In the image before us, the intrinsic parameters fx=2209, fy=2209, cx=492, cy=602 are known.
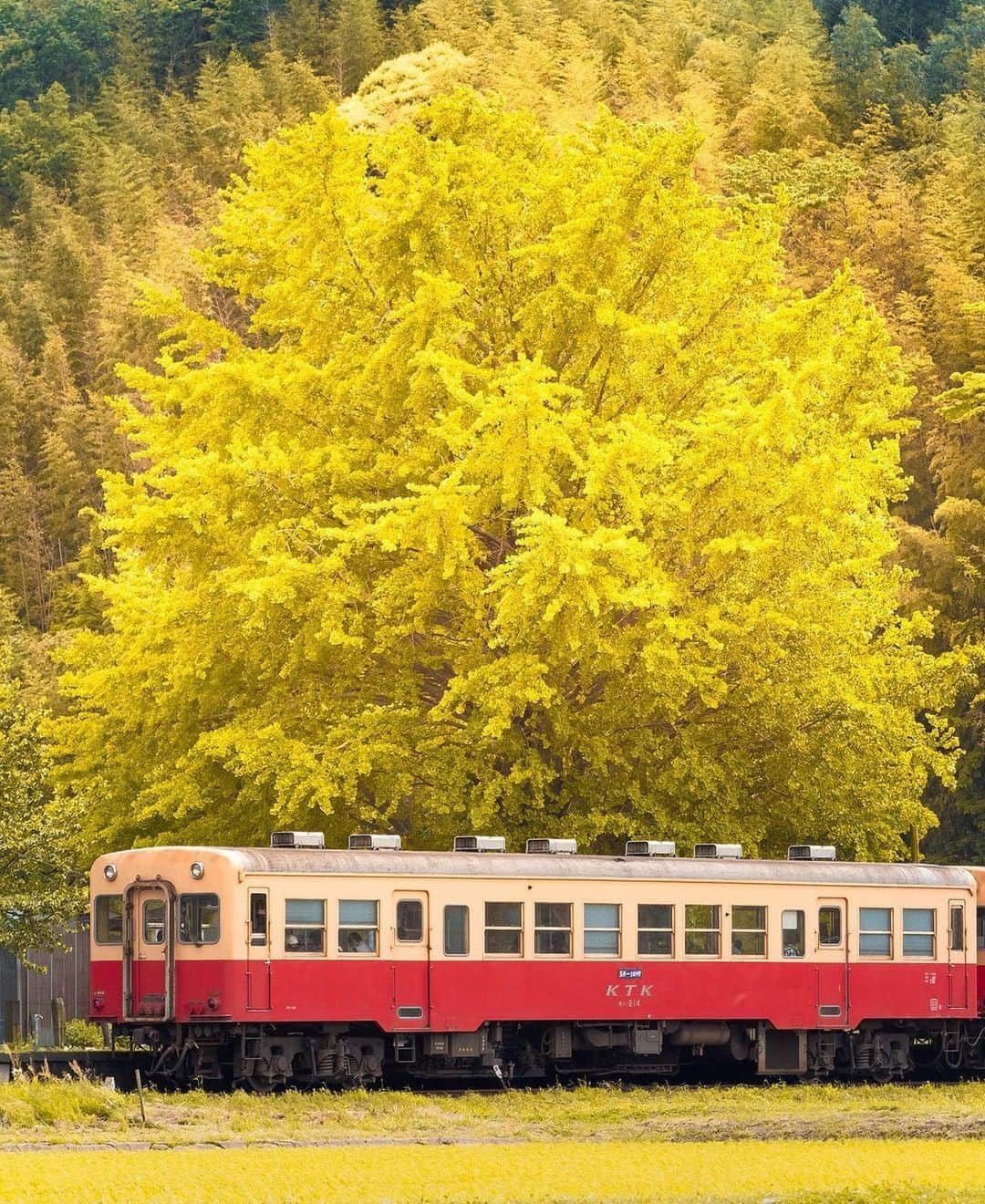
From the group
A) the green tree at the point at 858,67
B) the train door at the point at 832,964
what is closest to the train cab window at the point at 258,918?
the train door at the point at 832,964

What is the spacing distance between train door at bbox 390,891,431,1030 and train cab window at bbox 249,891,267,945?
5.67 ft

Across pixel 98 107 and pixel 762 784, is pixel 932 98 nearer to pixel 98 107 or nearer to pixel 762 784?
pixel 98 107

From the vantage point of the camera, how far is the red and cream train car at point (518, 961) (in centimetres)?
2642

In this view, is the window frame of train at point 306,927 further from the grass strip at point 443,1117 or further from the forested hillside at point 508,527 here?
the forested hillside at point 508,527

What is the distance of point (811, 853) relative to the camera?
3141 cm

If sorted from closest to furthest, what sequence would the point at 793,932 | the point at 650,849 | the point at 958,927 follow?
the point at 650,849, the point at 793,932, the point at 958,927

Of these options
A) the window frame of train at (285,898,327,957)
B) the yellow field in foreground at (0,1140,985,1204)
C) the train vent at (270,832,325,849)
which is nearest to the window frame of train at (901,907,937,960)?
the train vent at (270,832,325,849)

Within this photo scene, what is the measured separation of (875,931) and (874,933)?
0.03 meters

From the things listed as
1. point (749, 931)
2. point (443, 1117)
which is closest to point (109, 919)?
point (443, 1117)

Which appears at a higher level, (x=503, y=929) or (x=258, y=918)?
(x=258, y=918)

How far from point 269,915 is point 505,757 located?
6552 mm

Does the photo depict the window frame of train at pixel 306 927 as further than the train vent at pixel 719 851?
No

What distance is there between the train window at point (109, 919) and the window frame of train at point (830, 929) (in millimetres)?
9645

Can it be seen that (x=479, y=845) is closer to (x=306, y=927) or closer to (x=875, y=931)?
(x=306, y=927)
